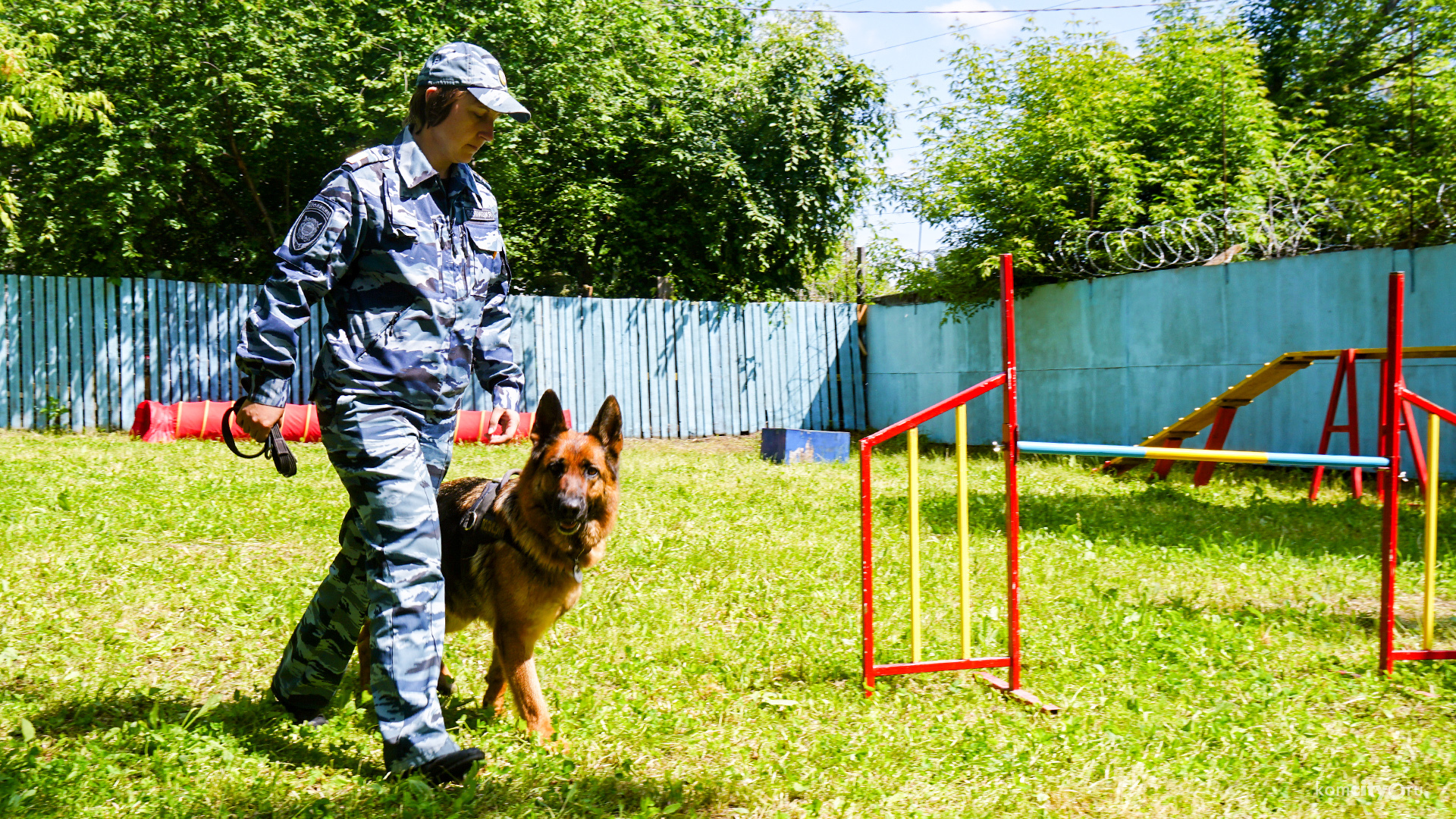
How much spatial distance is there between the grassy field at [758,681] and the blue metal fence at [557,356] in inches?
229

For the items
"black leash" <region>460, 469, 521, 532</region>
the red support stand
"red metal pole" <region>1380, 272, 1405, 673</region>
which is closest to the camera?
"black leash" <region>460, 469, 521, 532</region>

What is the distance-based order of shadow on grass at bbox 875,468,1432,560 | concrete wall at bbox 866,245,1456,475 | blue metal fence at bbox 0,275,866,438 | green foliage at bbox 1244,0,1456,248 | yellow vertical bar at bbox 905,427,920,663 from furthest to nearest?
blue metal fence at bbox 0,275,866,438
green foliage at bbox 1244,0,1456,248
concrete wall at bbox 866,245,1456,475
shadow on grass at bbox 875,468,1432,560
yellow vertical bar at bbox 905,427,920,663

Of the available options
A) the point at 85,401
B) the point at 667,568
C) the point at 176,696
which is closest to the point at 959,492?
the point at 667,568

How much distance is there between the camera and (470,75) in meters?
2.99

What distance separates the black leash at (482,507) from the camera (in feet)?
12.0

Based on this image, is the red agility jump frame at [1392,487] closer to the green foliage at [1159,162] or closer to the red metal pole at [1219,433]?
the red metal pole at [1219,433]

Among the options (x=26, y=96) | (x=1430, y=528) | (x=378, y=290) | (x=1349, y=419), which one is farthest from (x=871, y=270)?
(x=378, y=290)

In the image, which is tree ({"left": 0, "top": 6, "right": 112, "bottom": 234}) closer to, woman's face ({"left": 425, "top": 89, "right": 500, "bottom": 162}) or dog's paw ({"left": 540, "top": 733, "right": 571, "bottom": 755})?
woman's face ({"left": 425, "top": 89, "right": 500, "bottom": 162})

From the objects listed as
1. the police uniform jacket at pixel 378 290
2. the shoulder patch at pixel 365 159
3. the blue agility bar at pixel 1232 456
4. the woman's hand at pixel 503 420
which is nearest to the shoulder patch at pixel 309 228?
the police uniform jacket at pixel 378 290

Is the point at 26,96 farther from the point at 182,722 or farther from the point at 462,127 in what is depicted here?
the point at 462,127

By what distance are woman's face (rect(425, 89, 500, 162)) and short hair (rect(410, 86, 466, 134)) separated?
1 centimetres

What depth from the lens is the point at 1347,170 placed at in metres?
13.5

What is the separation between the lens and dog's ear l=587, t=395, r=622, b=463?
3541 mm

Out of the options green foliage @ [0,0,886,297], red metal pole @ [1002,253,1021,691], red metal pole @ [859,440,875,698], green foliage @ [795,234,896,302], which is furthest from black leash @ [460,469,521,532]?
green foliage @ [795,234,896,302]
